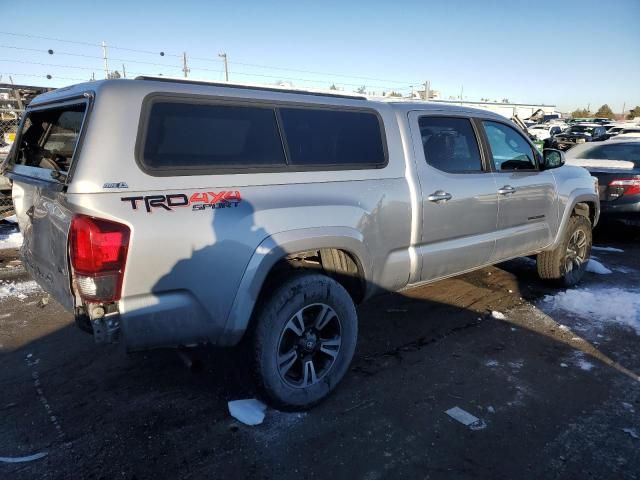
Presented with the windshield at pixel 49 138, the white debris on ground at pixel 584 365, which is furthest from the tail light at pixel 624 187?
the windshield at pixel 49 138

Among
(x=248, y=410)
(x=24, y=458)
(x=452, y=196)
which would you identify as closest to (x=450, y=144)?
(x=452, y=196)

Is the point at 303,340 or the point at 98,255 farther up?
the point at 98,255

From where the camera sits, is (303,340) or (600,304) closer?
(303,340)

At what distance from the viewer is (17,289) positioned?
529 cm

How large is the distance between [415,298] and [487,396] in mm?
1934

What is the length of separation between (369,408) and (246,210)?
4.92 feet

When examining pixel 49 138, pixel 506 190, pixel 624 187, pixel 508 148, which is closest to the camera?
pixel 49 138

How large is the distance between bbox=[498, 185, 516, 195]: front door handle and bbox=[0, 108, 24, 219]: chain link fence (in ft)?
18.9

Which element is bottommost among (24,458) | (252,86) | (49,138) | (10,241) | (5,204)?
(24,458)

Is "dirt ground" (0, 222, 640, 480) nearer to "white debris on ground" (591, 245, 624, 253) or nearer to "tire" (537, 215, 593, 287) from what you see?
"tire" (537, 215, 593, 287)

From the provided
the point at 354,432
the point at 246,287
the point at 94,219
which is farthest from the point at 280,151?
the point at 354,432

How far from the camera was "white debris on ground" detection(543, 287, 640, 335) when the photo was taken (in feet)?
15.3

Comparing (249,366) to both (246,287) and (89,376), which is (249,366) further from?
(89,376)

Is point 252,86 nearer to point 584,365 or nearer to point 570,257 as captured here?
point 584,365
